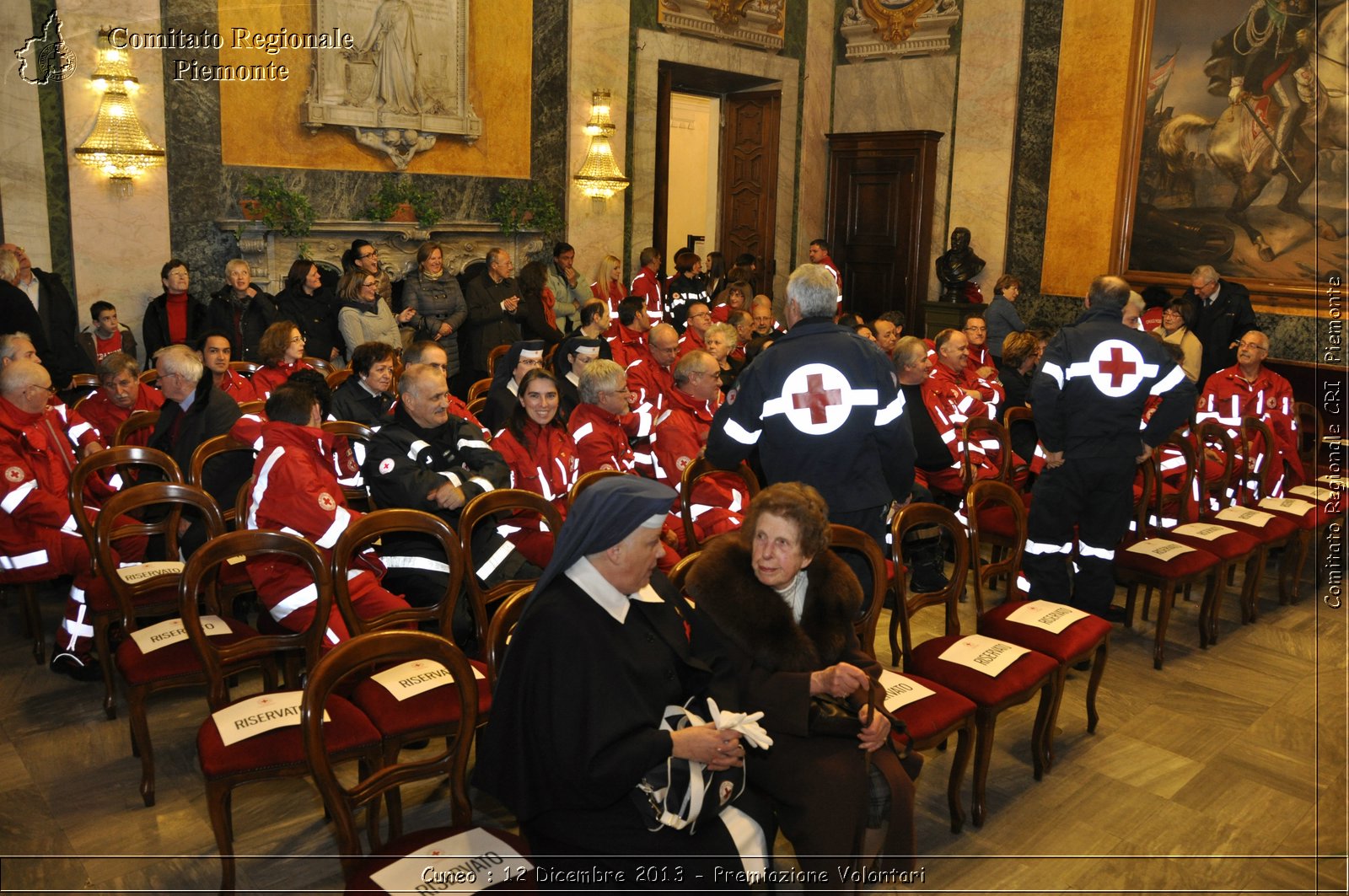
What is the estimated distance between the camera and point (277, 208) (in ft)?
28.8

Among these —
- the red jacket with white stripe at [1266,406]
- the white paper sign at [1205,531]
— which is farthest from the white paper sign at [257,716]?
the red jacket with white stripe at [1266,406]

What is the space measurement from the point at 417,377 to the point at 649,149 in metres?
8.20

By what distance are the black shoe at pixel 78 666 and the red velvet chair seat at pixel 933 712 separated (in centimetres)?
341

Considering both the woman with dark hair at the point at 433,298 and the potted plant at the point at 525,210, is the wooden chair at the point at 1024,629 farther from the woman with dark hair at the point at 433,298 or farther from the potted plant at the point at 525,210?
the potted plant at the point at 525,210

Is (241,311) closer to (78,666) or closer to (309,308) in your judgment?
(309,308)

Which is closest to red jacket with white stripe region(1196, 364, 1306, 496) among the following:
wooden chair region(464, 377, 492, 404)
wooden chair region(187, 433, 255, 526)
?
wooden chair region(464, 377, 492, 404)

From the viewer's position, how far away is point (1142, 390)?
4766 mm

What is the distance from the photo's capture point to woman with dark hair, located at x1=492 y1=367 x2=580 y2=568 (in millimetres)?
4727

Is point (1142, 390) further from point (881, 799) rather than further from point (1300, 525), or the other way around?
point (881, 799)

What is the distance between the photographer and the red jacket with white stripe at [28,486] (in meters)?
4.41

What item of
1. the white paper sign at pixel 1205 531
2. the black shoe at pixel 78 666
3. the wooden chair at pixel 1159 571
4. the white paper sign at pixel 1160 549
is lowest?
the black shoe at pixel 78 666

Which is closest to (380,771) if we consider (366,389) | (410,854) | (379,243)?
(410,854)

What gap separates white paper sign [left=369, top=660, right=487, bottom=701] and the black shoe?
1.92 metres

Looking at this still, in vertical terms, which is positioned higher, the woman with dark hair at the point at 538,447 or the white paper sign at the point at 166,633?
the woman with dark hair at the point at 538,447
